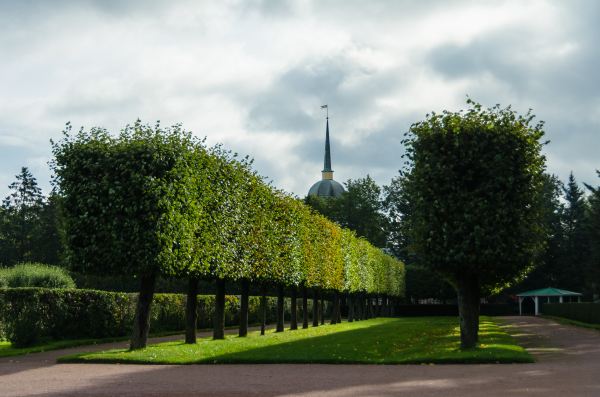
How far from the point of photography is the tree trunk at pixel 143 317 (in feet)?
75.8

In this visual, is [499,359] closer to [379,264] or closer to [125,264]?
[125,264]

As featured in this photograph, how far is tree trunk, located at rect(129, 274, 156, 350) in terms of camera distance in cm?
2309

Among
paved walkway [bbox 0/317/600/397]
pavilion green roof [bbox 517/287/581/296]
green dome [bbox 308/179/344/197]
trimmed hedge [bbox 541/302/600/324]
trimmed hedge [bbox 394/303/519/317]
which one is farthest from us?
green dome [bbox 308/179/344/197]

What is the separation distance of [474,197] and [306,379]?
385 inches

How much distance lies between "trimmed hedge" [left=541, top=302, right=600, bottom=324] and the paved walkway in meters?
26.2

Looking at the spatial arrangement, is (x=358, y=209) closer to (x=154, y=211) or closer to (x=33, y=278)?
(x=33, y=278)

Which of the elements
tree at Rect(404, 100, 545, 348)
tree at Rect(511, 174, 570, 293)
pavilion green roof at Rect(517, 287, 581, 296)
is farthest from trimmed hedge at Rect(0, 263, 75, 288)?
tree at Rect(511, 174, 570, 293)

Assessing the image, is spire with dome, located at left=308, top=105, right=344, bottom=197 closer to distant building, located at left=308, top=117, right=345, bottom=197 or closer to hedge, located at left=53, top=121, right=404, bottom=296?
distant building, located at left=308, top=117, right=345, bottom=197

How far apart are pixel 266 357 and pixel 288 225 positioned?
16.0 metres

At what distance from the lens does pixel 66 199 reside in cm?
2330

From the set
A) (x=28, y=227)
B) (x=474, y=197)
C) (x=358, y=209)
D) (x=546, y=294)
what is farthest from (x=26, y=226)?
(x=474, y=197)

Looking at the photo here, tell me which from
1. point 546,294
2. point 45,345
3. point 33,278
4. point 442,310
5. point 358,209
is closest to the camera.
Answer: point 45,345

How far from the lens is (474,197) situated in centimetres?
2264

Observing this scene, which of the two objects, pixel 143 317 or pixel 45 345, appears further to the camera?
pixel 45 345
